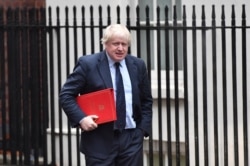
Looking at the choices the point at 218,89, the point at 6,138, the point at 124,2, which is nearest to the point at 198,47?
the point at 218,89

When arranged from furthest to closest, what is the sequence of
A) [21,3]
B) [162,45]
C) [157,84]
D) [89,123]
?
[21,3], [162,45], [157,84], [89,123]

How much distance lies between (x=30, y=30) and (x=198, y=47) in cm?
199

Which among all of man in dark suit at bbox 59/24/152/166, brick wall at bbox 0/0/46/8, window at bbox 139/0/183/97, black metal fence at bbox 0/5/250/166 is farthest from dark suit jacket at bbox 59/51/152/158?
brick wall at bbox 0/0/46/8

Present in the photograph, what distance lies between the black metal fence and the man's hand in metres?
2.50

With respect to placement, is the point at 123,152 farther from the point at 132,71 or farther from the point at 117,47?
the point at 117,47

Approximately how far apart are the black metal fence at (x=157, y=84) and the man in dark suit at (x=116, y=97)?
2274 mm

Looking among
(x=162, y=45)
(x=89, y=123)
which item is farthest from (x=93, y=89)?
(x=162, y=45)

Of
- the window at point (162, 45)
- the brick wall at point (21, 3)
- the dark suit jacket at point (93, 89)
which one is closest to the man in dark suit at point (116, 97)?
the dark suit jacket at point (93, 89)

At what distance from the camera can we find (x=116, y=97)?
15.6 feet

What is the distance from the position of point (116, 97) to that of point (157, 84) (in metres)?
2.73

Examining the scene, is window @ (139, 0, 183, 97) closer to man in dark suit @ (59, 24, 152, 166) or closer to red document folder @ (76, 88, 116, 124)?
man in dark suit @ (59, 24, 152, 166)

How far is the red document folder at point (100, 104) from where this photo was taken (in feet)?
15.4

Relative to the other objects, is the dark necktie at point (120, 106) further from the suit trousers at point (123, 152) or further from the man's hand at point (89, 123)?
the man's hand at point (89, 123)

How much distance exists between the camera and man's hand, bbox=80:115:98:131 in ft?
15.4
